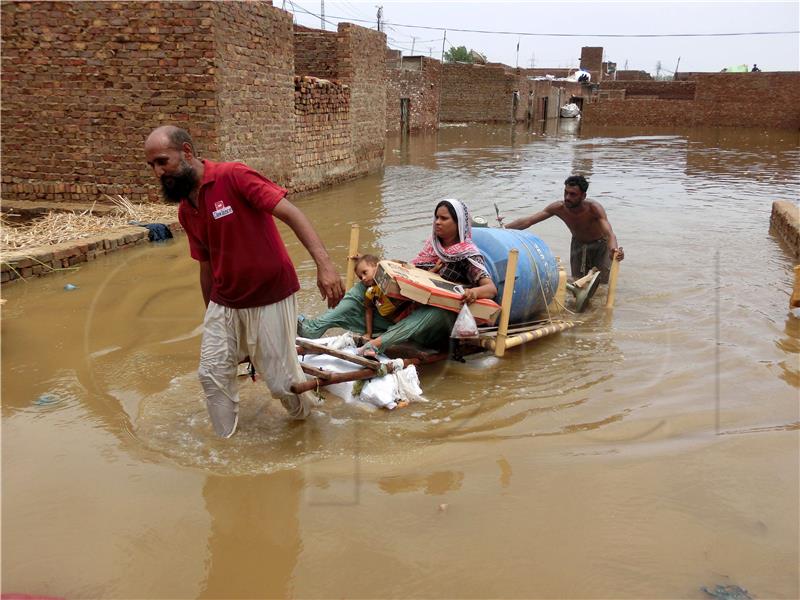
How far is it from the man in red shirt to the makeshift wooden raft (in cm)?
31

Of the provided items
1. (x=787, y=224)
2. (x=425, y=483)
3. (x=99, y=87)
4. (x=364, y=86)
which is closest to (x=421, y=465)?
(x=425, y=483)

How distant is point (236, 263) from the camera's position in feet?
11.4

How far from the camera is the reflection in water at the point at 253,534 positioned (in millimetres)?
2820

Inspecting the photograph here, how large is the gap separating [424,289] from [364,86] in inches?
480

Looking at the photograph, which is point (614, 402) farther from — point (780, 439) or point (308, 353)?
point (308, 353)

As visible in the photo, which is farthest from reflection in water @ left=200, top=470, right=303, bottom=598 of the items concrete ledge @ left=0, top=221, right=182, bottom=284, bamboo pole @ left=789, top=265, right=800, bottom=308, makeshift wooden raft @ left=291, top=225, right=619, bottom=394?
bamboo pole @ left=789, top=265, right=800, bottom=308

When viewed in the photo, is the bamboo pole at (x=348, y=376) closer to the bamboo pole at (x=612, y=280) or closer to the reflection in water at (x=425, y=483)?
the reflection in water at (x=425, y=483)

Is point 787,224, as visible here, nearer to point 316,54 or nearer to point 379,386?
point 379,386

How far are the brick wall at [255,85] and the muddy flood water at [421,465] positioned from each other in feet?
12.6

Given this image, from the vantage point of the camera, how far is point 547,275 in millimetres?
5984

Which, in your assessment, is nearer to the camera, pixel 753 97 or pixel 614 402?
pixel 614 402

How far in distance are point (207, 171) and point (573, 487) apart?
2336 millimetres

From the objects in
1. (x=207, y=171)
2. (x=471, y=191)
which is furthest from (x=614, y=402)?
(x=471, y=191)

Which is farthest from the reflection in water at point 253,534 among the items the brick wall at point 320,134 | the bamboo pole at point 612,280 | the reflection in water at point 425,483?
the brick wall at point 320,134
